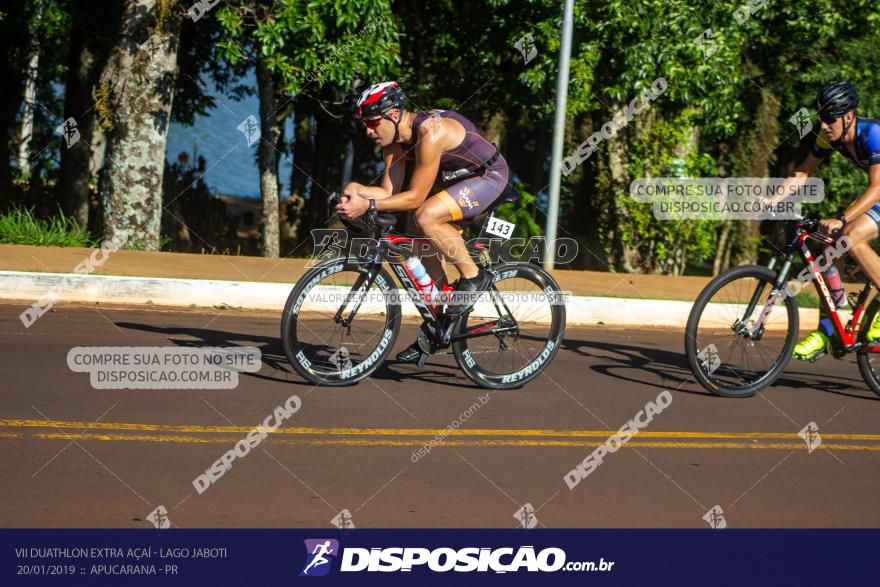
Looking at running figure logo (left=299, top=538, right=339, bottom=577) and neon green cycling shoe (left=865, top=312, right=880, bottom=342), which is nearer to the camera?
running figure logo (left=299, top=538, right=339, bottom=577)

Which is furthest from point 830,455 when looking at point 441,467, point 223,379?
point 223,379

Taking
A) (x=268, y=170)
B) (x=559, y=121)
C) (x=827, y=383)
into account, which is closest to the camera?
(x=827, y=383)

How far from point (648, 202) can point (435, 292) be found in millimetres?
11009

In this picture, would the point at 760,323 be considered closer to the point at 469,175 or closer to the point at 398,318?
the point at 469,175

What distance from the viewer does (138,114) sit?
15281mm

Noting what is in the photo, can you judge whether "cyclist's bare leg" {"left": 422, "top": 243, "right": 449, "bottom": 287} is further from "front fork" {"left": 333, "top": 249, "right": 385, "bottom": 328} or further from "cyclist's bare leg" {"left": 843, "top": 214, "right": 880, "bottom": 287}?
"cyclist's bare leg" {"left": 843, "top": 214, "right": 880, "bottom": 287}

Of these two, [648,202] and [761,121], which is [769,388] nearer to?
[648,202]

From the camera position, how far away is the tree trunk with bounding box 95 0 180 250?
1501cm

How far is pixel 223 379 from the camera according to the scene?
7.55 metres

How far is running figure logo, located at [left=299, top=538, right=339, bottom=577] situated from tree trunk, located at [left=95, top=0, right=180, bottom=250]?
11.5 metres

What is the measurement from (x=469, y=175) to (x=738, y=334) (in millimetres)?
2131

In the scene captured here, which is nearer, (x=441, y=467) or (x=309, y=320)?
(x=441, y=467)

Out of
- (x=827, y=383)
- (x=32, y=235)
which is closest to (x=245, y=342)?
(x=827, y=383)

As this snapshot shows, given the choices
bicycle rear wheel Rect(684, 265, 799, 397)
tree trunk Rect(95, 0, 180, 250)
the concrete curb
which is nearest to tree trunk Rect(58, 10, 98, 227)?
tree trunk Rect(95, 0, 180, 250)
